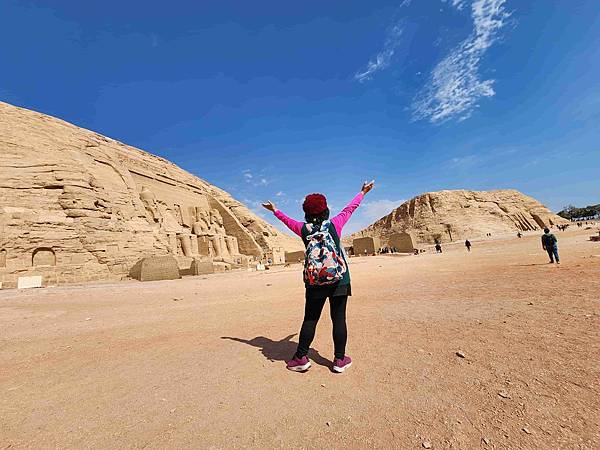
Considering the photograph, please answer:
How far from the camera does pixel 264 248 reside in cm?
4194

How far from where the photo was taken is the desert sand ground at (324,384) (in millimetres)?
1543

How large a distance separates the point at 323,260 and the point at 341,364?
0.93 meters

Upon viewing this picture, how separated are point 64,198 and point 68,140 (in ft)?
30.3

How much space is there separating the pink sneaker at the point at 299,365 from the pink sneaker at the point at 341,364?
0.25 meters

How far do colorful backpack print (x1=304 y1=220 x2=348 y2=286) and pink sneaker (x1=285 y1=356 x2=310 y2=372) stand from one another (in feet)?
2.31

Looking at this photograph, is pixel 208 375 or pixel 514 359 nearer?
pixel 514 359

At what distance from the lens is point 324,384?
85.7 inches

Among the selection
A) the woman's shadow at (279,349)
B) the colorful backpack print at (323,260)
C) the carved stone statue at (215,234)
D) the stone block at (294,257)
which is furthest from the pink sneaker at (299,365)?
the stone block at (294,257)

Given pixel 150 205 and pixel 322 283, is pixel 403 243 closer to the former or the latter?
pixel 150 205

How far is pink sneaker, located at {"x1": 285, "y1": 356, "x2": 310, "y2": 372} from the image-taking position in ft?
8.14

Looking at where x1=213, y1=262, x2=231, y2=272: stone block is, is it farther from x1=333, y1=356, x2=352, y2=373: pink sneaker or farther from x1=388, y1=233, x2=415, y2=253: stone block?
x1=388, y1=233, x2=415, y2=253: stone block

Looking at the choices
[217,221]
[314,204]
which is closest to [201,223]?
[217,221]

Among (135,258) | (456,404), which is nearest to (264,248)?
(135,258)

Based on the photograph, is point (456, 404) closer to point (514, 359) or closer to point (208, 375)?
point (514, 359)
